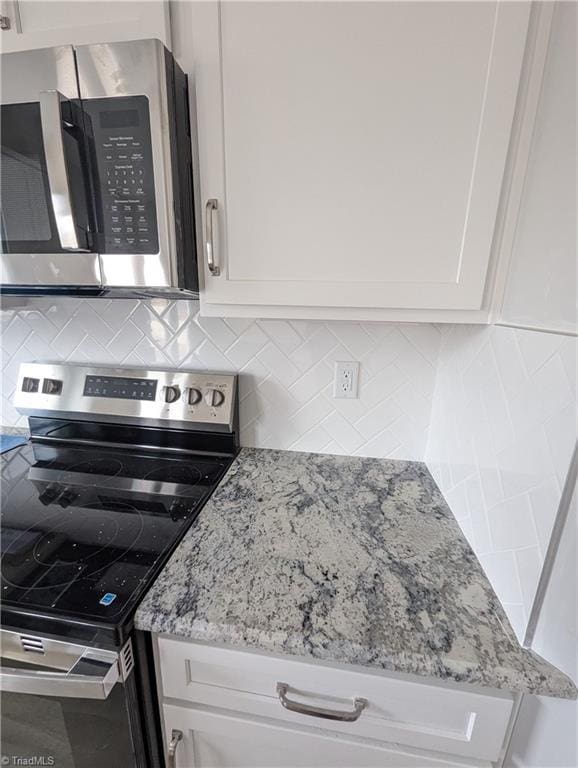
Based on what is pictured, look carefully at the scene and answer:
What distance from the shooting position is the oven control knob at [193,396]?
1.12 metres

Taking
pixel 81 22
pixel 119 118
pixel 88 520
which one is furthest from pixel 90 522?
pixel 81 22

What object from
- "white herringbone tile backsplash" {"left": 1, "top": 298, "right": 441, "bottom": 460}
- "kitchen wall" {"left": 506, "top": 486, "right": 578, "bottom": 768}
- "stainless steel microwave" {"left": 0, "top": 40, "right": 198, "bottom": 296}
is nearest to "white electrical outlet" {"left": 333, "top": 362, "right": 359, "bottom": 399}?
"white herringbone tile backsplash" {"left": 1, "top": 298, "right": 441, "bottom": 460}

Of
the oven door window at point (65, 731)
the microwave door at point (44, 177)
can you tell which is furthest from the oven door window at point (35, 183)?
the oven door window at point (65, 731)

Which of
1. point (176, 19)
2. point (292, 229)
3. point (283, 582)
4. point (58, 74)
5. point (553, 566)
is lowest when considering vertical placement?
point (283, 582)

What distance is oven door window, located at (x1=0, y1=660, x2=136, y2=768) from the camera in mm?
638

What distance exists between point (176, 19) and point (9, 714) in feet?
Result: 4.47

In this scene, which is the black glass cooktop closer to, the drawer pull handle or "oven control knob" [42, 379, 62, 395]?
"oven control knob" [42, 379, 62, 395]

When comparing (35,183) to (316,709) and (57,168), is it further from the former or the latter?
(316,709)

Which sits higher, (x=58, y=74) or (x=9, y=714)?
(x=58, y=74)

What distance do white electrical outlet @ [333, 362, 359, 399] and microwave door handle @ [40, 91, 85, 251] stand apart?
2.40ft

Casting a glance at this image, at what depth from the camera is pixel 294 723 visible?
2.17 feet

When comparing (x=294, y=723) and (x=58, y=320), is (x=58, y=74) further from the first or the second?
(x=294, y=723)

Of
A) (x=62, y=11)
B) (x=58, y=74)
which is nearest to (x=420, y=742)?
(x=58, y=74)

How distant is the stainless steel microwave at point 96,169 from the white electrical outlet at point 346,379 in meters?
0.54
